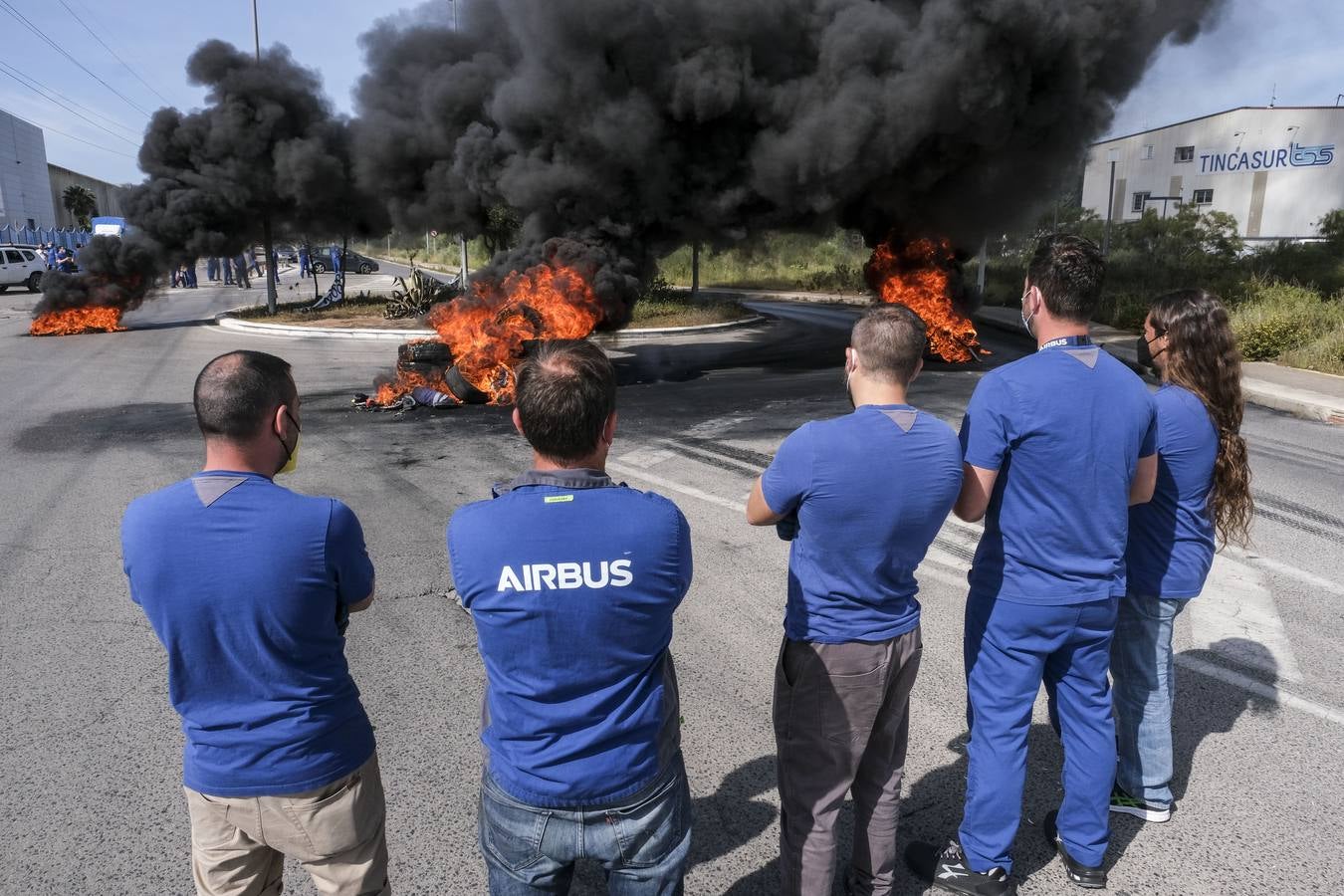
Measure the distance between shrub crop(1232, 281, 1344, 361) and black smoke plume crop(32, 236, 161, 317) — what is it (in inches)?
904

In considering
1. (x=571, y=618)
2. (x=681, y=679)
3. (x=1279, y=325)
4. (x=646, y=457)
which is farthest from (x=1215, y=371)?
(x=1279, y=325)

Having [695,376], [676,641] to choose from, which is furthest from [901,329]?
[695,376]

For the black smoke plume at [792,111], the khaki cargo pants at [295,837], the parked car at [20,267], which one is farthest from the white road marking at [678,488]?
the parked car at [20,267]

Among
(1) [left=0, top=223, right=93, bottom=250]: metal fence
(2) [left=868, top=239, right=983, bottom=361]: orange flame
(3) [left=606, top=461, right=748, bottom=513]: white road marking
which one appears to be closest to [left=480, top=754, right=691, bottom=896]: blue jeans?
(3) [left=606, top=461, right=748, bottom=513]: white road marking

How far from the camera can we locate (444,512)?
6.25 metres

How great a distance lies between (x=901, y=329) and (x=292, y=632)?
165 centimetres

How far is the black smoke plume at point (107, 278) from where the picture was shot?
62.0 feet

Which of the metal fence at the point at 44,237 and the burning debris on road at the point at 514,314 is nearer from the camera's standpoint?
the burning debris on road at the point at 514,314

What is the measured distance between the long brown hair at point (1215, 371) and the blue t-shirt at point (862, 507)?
1134 millimetres

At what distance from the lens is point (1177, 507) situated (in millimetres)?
2771

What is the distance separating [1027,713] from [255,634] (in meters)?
2.09

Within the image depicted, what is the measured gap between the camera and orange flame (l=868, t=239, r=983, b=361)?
14648 millimetres

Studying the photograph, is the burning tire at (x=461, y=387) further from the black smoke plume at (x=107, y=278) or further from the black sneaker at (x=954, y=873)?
the black smoke plume at (x=107, y=278)

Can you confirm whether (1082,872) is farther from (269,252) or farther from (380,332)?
(269,252)
